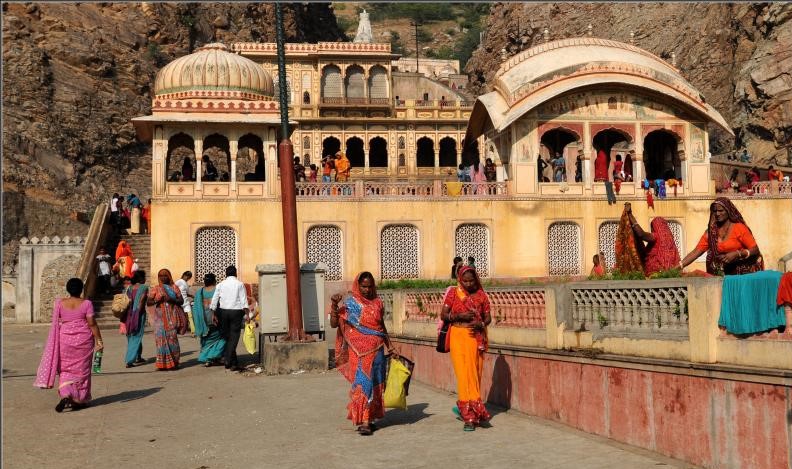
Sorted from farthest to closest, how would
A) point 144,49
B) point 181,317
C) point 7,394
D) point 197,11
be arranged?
point 197,11 < point 144,49 < point 181,317 < point 7,394

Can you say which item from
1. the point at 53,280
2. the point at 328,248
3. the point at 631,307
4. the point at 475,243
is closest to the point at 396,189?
the point at 328,248

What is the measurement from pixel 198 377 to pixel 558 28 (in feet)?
255

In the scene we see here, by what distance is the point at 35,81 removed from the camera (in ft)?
170

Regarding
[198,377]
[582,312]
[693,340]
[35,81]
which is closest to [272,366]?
[198,377]

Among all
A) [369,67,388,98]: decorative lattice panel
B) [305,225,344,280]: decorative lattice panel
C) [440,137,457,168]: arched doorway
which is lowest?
[305,225,344,280]: decorative lattice panel

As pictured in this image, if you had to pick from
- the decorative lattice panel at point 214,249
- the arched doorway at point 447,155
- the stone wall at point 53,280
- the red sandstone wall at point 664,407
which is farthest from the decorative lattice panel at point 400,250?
the arched doorway at point 447,155

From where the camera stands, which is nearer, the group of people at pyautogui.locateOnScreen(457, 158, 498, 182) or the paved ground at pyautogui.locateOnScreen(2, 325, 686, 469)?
the paved ground at pyautogui.locateOnScreen(2, 325, 686, 469)

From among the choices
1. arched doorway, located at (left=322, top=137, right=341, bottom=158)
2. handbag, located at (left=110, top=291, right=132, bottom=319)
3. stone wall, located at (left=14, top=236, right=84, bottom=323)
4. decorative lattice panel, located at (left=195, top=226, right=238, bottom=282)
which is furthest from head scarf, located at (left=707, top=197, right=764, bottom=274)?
arched doorway, located at (left=322, top=137, right=341, bottom=158)

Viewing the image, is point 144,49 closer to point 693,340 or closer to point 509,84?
point 509,84

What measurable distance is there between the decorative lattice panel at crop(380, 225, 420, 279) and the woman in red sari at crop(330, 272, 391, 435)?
61.1ft

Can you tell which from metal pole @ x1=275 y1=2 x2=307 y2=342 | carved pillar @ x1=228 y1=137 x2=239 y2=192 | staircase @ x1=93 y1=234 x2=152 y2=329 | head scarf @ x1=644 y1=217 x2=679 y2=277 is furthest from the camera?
carved pillar @ x1=228 y1=137 x2=239 y2=192

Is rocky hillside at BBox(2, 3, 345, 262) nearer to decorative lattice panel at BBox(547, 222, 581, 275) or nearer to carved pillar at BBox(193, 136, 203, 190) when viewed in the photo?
carved pillar at BBox(193, 136, 203, 190)

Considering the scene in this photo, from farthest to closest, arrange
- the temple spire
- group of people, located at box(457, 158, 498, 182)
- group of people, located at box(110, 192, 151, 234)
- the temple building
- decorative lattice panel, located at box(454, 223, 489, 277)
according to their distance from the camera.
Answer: the temple spire < group of people, located at box(457, 158, 498, 182) < decorative lattice panel, located at box(454, 223, 489, 277) < group of people, located at box(110, 192, 151, 234) < the temple building

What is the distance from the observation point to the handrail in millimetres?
24656
